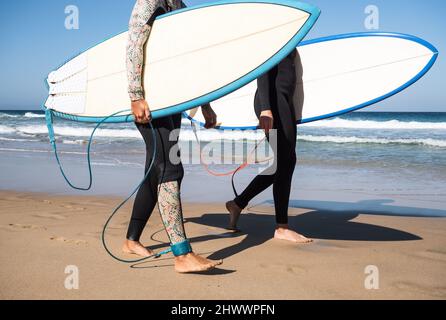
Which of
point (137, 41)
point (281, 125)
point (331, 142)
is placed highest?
point (137, 41)

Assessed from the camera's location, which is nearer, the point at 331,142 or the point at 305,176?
the point at 305,176

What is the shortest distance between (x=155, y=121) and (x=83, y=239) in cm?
113

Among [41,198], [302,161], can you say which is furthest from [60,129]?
[41,198]

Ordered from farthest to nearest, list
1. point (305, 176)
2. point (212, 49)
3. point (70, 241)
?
point (305, 176)
point (70, 241)
point (212, 49)

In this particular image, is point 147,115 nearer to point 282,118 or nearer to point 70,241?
point 282,118

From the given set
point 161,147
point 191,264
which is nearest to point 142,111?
point 161,147

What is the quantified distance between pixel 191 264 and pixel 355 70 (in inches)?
96.0

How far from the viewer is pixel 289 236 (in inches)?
119

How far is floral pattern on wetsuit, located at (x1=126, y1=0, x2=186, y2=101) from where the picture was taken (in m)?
2.25

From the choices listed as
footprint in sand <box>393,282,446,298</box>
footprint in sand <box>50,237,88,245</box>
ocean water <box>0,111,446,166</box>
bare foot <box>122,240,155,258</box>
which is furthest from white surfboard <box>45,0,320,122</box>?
ocean water <box>0,111,446,166</box>

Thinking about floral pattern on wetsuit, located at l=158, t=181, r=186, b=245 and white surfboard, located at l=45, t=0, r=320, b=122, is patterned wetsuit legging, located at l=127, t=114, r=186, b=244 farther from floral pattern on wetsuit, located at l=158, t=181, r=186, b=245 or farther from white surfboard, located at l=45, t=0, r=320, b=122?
white surfboard, located at l=45, t=0, r=320, b=122

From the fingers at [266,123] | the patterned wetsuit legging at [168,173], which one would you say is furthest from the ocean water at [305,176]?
the patterned wetsuit legging at [168,173]

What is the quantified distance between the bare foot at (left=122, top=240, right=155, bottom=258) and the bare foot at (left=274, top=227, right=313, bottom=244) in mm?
881

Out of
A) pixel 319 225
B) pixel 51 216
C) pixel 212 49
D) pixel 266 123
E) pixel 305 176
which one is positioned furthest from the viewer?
pixel 305 176
